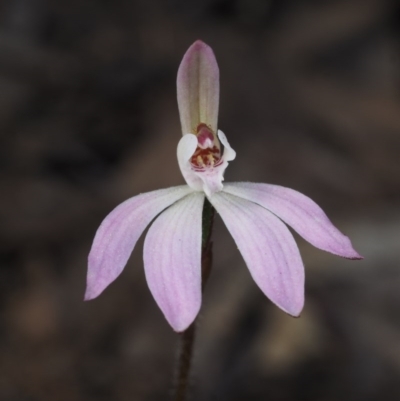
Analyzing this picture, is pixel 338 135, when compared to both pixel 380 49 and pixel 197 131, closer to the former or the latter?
pixel 380 49

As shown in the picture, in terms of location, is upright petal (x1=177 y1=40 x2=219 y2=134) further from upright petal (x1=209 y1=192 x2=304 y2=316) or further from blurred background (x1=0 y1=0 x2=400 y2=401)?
blurred background (x1=0 y1=0 x2=400 y2=401)

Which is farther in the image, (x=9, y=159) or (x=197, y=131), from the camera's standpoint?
(x=9, y=159)

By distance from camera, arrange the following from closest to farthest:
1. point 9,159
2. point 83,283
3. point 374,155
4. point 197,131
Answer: point 197,131 < point 83,283 < point 9,159 < point 374,155

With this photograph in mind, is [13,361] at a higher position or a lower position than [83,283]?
lower

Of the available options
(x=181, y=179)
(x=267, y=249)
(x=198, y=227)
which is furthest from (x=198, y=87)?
(x=181, y=179)

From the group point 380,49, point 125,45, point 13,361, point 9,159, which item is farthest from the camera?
point 380,49

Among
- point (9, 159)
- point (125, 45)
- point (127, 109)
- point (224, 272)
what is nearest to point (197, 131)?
point (224, 272)

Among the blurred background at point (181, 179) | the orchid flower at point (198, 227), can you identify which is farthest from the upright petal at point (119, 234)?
the blurred background at point (181, 179)

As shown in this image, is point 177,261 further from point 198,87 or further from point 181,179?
point 181,179
